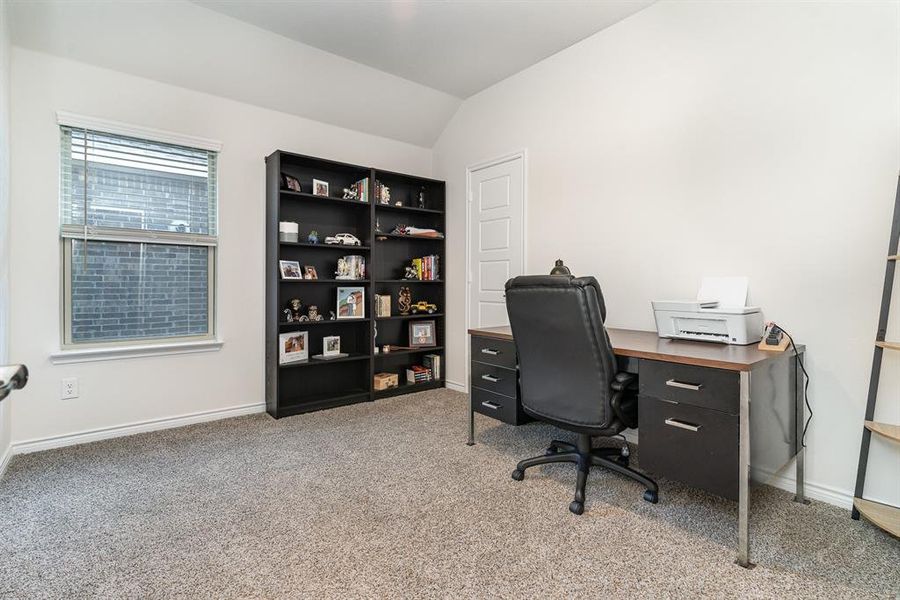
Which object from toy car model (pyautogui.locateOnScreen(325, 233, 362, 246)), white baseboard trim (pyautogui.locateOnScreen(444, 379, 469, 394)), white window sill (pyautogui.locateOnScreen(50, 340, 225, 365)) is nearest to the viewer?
white window sill (pyautogui.locateOnScreen(50, 340, 225, 365))

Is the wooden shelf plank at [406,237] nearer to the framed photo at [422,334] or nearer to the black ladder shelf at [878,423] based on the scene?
the framed photo at [422,334]

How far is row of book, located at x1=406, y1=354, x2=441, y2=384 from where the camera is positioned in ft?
13.4

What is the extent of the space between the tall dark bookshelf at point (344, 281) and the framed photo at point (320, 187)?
0.10 meters

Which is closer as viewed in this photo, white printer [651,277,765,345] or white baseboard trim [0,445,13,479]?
white printer [651,277,765,345]

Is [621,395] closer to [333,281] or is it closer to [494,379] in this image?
[494,379]

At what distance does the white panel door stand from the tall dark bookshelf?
427 mm

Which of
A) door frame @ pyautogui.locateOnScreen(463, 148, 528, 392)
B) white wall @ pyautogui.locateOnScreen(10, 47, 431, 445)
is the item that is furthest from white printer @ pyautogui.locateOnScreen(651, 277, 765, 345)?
white wall @ pyautogui.locateOnScreen(10, 47, 431, 445)

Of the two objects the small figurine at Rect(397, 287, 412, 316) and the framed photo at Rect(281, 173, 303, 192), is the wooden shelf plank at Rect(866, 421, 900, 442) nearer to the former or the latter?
the small figurine at Rect(397, 287, 412, 316)

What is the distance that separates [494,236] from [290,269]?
1.69 meters

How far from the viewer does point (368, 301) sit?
378 centimetres

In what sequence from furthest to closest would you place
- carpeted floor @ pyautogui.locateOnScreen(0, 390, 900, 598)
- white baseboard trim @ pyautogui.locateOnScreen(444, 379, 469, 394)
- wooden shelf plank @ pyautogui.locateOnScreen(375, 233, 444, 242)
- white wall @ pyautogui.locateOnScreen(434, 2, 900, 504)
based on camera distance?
white baseboard trim @ pyautogui.locateOnScreen(444, 379, 469, 394), wooden shelf plank @ pyautogui.locateOnScreen(375, 233, 444, 242), white wall @ pyautogui.locateOnScreen(434, 2, 900, 504), carpeted floor @ pyautogui.locateOnScreen(0, 390, 900, 598)

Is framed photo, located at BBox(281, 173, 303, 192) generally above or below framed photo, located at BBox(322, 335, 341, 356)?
above

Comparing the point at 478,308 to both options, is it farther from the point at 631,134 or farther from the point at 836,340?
the point at 836,340

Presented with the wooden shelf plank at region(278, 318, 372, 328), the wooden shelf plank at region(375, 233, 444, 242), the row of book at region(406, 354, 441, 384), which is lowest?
the row of book at region(406, 354, 441, 384)
